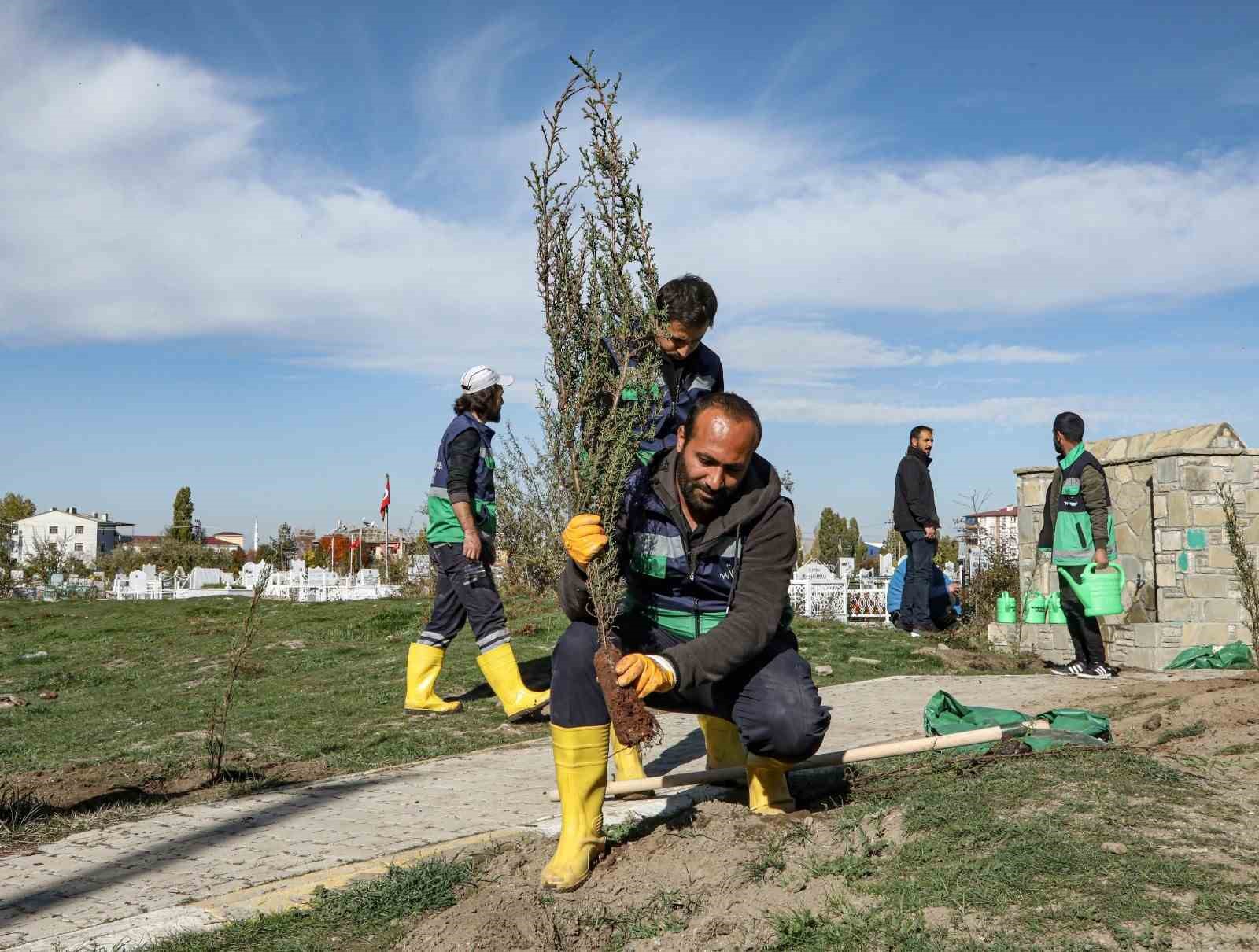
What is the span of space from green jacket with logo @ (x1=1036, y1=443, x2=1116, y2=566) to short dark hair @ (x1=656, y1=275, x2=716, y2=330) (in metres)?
6.04

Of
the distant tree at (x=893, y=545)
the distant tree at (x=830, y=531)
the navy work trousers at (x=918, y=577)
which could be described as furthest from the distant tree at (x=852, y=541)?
the navy work trousers at (x=918, y=577)

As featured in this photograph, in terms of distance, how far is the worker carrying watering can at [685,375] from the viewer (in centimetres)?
395

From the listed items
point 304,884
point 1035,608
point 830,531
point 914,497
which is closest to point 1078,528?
point 1035,608

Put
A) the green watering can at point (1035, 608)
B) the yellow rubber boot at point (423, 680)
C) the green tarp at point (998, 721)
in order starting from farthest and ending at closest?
1. the green watering can at point (1035, 608)
2. the yellow rubber boot at point (423, 680)
3. the green tarp at point (998, 721)

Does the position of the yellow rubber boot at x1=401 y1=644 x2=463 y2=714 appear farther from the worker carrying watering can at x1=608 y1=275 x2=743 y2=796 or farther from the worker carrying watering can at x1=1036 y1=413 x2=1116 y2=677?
the worker carrying watering can at x1=1036 y1=413 x2=1116 y2=677

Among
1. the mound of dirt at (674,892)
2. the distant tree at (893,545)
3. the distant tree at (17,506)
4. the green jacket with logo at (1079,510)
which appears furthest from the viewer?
the distant tree at (17,506)

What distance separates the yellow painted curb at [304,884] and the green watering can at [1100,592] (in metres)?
6.20

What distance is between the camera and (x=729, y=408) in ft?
11.6

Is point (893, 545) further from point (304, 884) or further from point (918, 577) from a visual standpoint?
point (304, 884)

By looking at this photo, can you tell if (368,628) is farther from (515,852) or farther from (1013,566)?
(515,852)

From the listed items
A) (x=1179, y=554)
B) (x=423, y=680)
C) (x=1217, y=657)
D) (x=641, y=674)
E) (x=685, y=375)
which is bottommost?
(x=1217, y=657)

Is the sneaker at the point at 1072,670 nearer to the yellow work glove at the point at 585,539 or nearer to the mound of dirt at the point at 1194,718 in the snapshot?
the mound of dirt at the point at 1194,718

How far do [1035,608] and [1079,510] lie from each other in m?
1.46

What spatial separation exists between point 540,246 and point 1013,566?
11.2 meters
